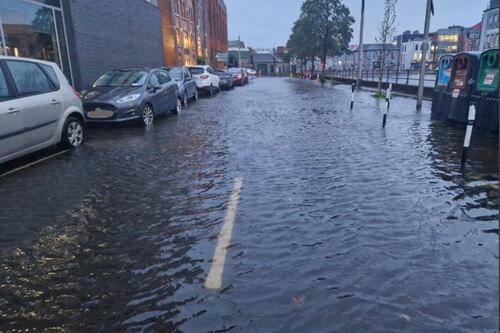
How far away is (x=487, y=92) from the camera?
9711 millimetres

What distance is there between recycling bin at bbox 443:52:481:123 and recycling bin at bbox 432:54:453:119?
0.22m

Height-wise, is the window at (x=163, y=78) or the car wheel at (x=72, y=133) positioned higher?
the window at (x=163, y=78)

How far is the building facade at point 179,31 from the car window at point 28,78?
24399 mm

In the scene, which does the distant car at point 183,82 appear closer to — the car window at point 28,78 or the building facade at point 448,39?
the car window at point 28,78

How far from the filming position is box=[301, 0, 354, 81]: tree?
54688 millimetres

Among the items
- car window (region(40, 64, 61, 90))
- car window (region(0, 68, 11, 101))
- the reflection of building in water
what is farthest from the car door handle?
the reflection of building in water

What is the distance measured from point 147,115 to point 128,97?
1.01 m

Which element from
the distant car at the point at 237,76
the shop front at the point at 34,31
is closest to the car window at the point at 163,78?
the shop front at the point at 34,31

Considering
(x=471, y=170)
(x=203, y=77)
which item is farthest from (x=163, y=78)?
(x=471, y=170)

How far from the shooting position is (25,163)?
7402mm

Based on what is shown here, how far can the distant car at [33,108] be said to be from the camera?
6372 mm

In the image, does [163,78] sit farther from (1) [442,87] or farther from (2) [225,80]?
(2) [225,80]

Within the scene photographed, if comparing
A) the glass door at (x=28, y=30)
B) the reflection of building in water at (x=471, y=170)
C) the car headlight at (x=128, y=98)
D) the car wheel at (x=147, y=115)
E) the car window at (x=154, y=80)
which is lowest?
the reflection of building in water at (x=471, y=170)

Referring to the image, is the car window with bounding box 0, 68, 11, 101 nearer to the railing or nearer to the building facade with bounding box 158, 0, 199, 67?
A: the railing
